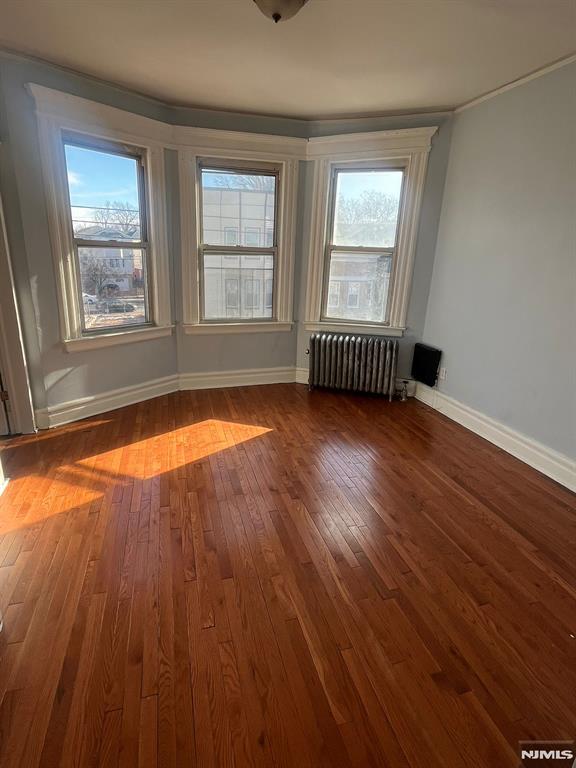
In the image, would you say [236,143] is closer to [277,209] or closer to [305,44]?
[277,209]

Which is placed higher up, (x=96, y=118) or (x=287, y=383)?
(x=96, y=118)

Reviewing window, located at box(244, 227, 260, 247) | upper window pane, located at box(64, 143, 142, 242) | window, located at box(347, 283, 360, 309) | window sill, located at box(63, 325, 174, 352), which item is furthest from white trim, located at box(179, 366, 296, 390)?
upper window pane, located at box(64, 143, 142, 242)

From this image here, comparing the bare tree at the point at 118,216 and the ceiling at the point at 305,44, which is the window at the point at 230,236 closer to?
the bare tree at the point at 118,216

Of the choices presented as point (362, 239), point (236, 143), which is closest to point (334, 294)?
point (362, 239)

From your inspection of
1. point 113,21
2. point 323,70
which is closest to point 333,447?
point 323,70

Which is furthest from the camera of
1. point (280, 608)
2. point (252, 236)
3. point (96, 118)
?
point (252, 236)

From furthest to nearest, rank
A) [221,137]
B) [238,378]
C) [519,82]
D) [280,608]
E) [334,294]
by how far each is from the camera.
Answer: [238,378] → [334,294] → [221,137] → [519,82] → [280,608]

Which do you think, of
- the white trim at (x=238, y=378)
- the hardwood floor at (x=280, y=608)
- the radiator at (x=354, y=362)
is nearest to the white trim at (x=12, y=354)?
the hardwood floor at (x=280, y=608)

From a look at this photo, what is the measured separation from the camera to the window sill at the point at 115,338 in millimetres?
3363

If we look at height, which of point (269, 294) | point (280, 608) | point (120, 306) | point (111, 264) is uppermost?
point (111, 264)

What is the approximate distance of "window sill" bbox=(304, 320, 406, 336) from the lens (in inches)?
167

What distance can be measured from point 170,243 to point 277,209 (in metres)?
1.13

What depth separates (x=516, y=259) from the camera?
3035 millimetres

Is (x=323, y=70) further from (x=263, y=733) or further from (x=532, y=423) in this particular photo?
(x=263, y=733)
